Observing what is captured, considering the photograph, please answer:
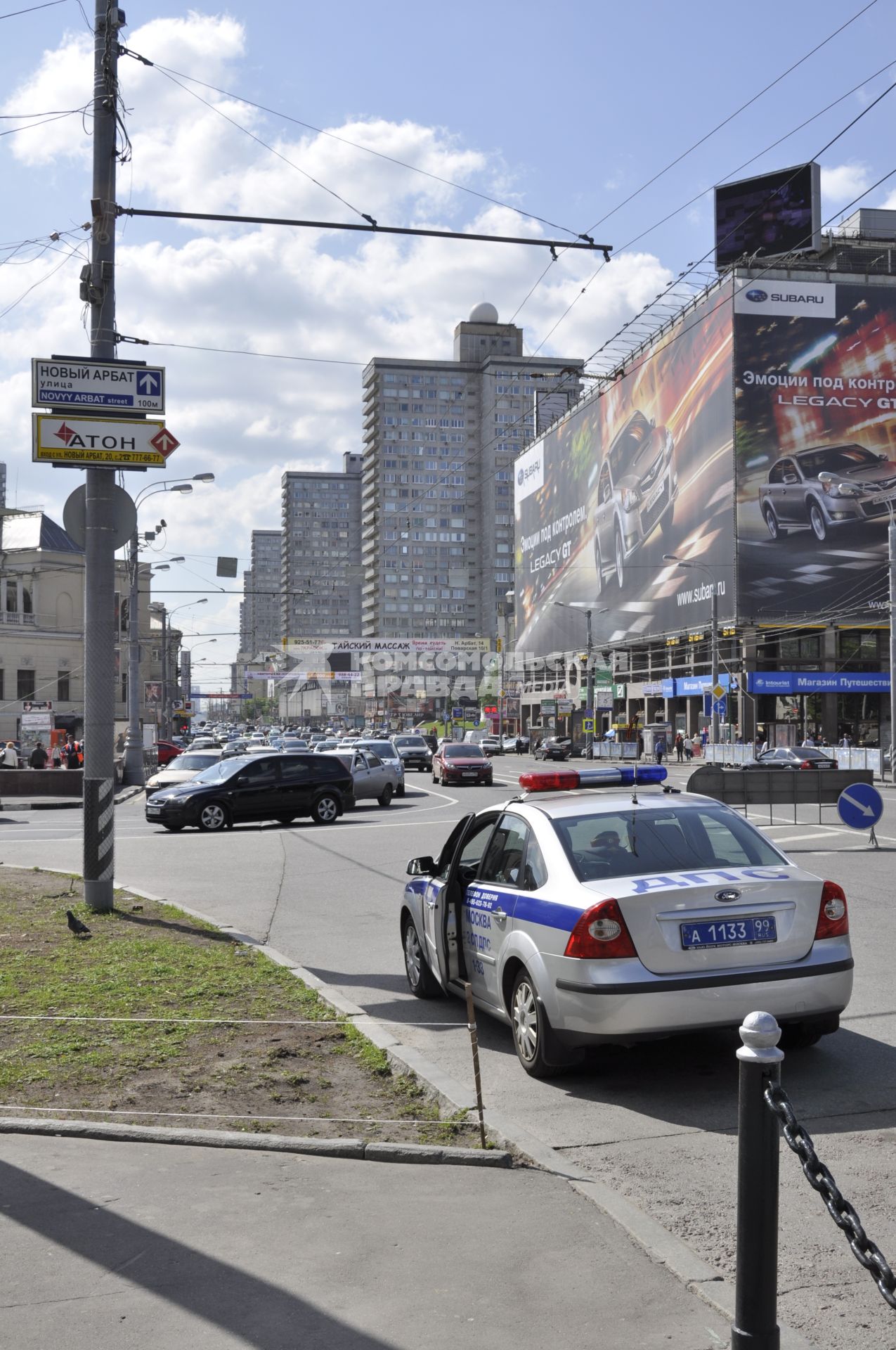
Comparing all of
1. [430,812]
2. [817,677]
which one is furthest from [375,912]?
[817,677]

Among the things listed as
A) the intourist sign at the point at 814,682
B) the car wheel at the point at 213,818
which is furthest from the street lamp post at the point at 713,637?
the car wheel at the point at 213,818

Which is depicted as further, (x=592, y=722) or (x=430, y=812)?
(x=592, y=722)

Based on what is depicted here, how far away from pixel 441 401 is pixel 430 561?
20.7m

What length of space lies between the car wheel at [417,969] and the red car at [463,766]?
32.3 metres

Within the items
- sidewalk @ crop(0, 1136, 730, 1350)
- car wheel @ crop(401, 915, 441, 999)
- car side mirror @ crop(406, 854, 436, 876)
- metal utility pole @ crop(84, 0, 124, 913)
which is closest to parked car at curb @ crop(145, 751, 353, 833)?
metal utility pole @ crop(84, 0, 124, 913)

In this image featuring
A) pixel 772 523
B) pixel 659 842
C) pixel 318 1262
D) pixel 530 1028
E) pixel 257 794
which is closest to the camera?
pixel 318 1262

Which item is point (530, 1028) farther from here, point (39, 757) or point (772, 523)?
point (772, 523)

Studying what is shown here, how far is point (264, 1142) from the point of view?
543 cm

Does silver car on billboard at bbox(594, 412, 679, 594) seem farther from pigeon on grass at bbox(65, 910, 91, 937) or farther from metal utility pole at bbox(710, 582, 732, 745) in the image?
pigeon on grass at bbox(65, 910, 91, 937)

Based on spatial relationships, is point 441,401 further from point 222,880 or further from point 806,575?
point 222,880

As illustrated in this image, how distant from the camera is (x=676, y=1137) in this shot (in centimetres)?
570

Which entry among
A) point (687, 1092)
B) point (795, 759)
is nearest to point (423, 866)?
point (687, 1092)

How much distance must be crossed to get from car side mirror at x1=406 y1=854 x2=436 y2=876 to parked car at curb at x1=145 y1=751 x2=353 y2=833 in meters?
16.9

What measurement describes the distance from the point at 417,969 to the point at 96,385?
6.93 meters
